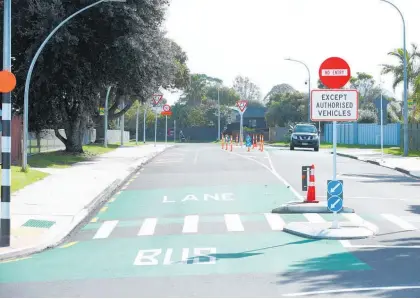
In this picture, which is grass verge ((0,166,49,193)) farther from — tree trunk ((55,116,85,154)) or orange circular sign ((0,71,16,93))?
tree trunk ((55,116,85,154))

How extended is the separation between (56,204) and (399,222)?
817 centimetres

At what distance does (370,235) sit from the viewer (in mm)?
14195

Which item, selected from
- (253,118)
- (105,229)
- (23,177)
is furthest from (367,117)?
(105,229)

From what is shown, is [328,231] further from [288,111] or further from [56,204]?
[288,111]

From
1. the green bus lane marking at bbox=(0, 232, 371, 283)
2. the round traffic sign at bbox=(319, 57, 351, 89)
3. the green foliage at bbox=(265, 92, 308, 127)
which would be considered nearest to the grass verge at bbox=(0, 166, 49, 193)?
the green bus lane marking at bbox=(0, 232, 371, 283)

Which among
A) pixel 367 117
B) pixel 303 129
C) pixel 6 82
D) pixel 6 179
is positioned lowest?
pixel 6 179

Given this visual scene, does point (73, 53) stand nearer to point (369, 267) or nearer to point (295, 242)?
point (295, 242)

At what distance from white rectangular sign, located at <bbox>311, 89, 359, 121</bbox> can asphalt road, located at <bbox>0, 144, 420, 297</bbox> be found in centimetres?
231

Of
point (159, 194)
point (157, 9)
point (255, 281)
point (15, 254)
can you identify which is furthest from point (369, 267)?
point (157, 9)

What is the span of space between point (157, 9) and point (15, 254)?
90.0ft

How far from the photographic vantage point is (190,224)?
53.3 feet

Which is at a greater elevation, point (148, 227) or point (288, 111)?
point (288, 111)

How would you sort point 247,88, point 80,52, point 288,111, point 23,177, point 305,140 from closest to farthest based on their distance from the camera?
point 23,177 < point 80,52 < point 305,140 < point 288,111 < point 247,88

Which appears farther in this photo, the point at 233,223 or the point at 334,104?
the point at 233,223
